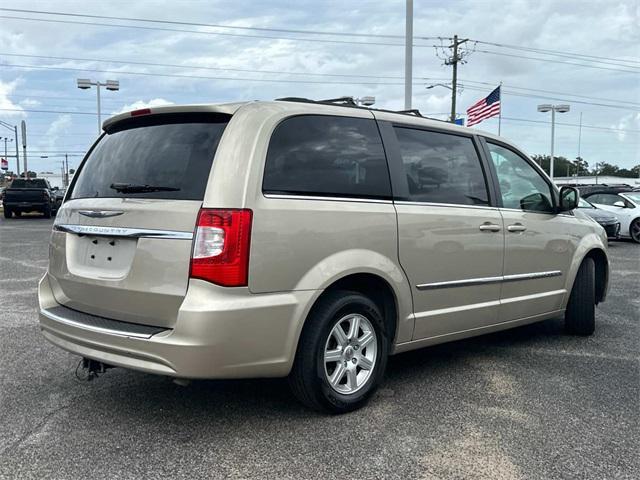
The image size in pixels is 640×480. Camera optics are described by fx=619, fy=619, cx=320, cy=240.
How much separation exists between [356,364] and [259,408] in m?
0.65

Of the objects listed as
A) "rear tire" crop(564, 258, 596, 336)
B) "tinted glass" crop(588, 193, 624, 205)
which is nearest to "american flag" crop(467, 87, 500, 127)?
"tinted glass" crop(588, 193, 624, 205)

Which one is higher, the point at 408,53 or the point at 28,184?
the point at 408,53

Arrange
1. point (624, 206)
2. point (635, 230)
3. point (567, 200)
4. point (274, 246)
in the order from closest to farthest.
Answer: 1. point (274, 246)
2. point (567, 200)
3. point (635, 230)
4. point (624, 206)

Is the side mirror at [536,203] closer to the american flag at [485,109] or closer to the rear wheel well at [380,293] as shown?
the rear wheel well at [380,293]

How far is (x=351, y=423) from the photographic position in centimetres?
356

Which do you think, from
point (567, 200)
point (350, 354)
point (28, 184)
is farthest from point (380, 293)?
point (28, 184)

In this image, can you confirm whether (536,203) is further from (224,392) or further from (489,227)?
(224,392)

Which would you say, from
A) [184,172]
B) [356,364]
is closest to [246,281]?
[184,172]

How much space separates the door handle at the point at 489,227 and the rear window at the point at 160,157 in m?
2.08

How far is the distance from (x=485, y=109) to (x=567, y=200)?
20.1 m

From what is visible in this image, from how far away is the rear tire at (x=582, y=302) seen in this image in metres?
5.62

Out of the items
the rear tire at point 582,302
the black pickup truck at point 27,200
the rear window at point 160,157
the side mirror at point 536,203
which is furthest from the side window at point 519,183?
the black pickup truck at point 27,200

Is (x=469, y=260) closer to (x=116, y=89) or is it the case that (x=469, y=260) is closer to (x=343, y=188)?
(x=343, y=188)

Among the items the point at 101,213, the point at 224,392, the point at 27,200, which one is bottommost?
the point at 224,392
